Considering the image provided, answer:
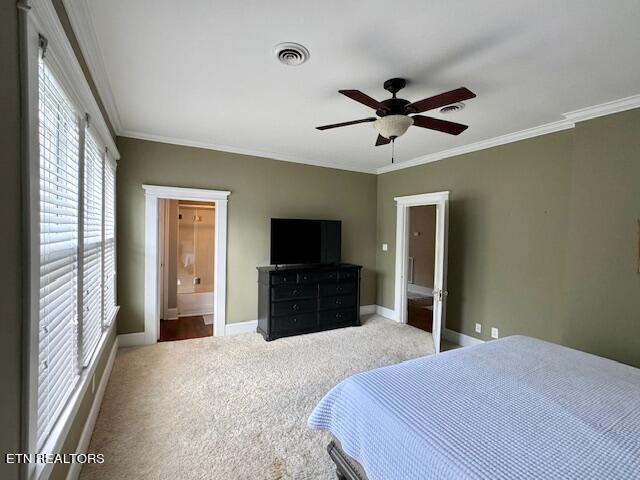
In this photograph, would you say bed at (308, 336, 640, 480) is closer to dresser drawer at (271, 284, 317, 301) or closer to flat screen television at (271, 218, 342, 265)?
dresser drawer at (271, 284, 317, 301)

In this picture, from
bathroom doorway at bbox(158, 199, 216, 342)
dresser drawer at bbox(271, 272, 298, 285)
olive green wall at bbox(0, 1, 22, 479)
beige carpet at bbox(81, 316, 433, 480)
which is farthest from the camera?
bathroom doorway at bbox(158, 199, 216, 342)

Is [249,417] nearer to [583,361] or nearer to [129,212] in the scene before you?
[583,361]

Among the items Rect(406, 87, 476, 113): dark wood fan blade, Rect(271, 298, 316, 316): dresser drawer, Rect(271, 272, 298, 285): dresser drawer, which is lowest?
Rect(271, 298, 316, 316): dresser drawer

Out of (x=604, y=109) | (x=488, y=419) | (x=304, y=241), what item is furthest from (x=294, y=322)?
(x=604, y=109)

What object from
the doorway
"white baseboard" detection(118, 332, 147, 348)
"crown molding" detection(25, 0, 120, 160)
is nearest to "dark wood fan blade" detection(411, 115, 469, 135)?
"crown molding" detection(25, 0, 120, 160)

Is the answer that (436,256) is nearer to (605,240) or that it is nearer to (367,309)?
(605,240)

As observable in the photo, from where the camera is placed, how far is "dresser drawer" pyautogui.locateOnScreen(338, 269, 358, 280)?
14.8ft

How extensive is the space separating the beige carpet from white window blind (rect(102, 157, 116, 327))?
0.66 m

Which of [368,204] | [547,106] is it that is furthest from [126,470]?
[368,204]

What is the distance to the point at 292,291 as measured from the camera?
4125 mm

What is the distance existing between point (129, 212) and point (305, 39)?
9.81 ft

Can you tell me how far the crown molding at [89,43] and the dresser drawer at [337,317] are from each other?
136 inches

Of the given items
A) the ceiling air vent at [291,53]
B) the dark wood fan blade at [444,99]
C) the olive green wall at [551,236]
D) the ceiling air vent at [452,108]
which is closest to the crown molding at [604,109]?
the olive green wall at [551,236]

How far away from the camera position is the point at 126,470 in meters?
1.82
